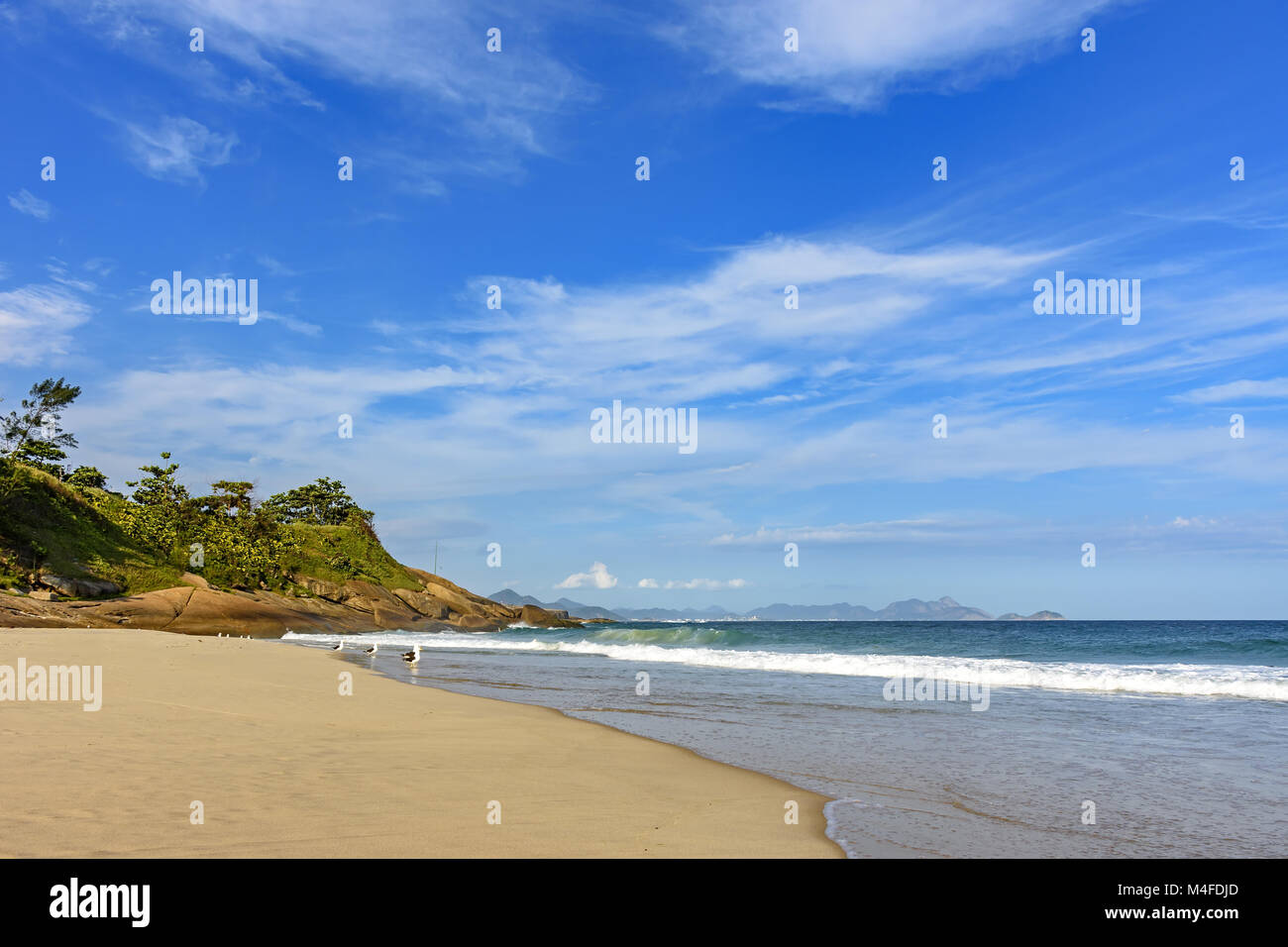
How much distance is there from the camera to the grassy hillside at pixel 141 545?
42.4m

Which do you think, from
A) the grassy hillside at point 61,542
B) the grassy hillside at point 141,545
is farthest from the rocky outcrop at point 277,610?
the grassy hillside at point 141,545

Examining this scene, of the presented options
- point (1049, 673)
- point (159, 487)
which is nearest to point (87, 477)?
point (159, 487)

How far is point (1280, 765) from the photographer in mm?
10258

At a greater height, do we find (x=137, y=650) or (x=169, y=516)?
(x=169, y=516)

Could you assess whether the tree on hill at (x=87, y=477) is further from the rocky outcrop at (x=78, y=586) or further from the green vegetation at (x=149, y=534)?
the rocky outcrop at (x=78, y=586)

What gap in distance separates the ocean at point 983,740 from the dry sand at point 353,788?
1.05 meters

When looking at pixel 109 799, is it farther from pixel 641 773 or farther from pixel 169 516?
pixel 169 516

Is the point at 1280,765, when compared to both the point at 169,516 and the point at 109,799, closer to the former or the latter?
the point at 109,799
